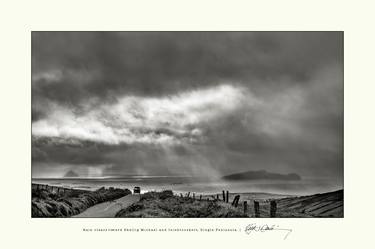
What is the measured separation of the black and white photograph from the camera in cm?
668

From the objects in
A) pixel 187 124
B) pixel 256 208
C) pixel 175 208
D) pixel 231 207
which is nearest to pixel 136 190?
pixel 175 208

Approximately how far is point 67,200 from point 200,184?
95.5 inches

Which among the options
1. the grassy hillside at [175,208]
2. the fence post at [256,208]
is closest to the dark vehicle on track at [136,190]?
the grassy hillside at [175,208]

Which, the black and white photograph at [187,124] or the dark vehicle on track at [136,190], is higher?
the black and white photograph at [187,124]

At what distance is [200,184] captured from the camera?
674 cm

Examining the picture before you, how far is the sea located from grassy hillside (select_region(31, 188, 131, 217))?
11 centimetres

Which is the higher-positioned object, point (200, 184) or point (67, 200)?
point (200, 184)

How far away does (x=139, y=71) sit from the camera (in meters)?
6.79

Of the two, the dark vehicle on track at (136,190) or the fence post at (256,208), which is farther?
the dark vehicle on track at (136,190)

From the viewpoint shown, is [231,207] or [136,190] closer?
[231,207]

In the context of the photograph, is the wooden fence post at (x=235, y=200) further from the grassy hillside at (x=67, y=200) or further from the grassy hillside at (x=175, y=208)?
the grassy hillside at (x=67, y=200)

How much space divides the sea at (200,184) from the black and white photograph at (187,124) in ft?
0.06

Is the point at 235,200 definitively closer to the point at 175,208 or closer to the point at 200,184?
the point at 200,184

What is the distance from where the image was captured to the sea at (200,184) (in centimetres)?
668
